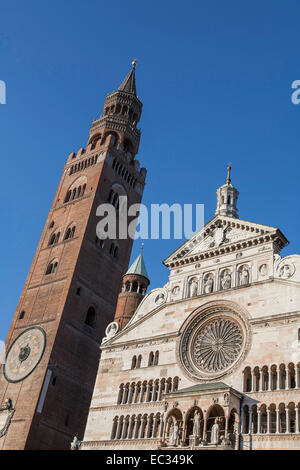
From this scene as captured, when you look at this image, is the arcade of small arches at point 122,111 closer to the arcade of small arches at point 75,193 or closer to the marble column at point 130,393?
the arcade of small arches at point 75,193

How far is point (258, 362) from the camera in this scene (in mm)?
26703

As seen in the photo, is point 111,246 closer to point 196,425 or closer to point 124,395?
point 124,395

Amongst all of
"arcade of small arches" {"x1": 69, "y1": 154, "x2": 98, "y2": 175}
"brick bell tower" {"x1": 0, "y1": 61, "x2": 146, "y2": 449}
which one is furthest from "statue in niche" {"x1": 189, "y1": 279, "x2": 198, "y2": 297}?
"arcade of small arches" {"x1": 69, "y1": 154, "x2": 98, "y2": 175}

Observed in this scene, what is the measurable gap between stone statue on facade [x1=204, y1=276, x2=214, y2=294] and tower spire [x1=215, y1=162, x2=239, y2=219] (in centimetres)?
624

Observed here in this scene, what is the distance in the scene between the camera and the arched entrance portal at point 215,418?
25461 millimetres

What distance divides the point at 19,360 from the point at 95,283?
9325 millimetres

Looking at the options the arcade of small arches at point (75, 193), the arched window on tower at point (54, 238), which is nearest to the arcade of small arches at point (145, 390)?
the arched window on tower at point (54, 238)

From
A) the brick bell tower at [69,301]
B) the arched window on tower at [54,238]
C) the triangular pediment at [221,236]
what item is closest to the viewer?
the triangular pediment at [221,236]

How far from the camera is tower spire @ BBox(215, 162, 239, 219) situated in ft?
123

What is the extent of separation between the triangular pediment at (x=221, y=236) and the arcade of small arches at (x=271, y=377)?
27.6ft

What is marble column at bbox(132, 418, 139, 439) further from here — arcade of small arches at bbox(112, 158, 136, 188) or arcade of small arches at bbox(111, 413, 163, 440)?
arcade of small arches at bbox(112, 158, 136, 188)

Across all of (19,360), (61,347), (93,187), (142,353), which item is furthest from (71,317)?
(93,187)

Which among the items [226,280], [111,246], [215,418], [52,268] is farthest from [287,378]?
[111,246]

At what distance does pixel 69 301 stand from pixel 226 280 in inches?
589
